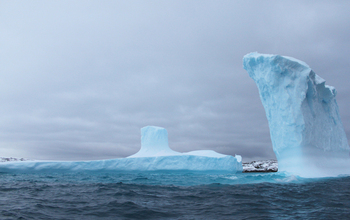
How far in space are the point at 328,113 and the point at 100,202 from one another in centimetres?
1424

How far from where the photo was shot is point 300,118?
1160cm

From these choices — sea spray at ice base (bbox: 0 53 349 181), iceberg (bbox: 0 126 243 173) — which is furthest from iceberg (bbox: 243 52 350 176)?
iceberg (bbox: 0 126 243 173)

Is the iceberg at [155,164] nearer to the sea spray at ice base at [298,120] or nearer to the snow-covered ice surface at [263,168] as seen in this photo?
the sea spray at ice base at [298,120]

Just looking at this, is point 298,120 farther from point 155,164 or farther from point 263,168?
point 263,168

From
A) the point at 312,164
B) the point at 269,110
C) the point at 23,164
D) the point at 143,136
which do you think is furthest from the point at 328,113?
the point at 23,164

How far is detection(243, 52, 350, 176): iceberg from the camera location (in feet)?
A: 37.7

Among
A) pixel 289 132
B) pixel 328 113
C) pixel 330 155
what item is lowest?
pixel 330 155

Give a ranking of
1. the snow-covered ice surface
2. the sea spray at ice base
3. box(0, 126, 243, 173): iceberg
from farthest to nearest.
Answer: the snow-covered ice surface → box(0, 126, 243, 173): iceberg → the sea spray at ice base

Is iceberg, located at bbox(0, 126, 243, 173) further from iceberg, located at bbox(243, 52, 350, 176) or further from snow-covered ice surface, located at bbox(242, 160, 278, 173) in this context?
snow-covered ice surface, located at bbox(242, 160, 278, 173)

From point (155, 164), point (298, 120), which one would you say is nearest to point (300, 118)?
point (298, 120)

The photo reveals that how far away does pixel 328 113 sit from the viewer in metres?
13.9

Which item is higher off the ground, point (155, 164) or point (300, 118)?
point (300, 118)

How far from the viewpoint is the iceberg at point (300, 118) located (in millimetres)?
11477

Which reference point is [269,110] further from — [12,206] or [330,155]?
[12,206]
